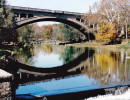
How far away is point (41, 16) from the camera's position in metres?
52.1

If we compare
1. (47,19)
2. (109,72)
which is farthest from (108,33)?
(109,72)

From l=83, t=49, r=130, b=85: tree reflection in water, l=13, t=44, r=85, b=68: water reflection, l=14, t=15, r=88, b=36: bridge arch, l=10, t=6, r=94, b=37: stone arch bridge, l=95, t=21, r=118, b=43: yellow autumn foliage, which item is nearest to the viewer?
l=83, t=49, r=130, b=85: tree reflection in water

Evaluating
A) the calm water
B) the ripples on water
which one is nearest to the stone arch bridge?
the calm water

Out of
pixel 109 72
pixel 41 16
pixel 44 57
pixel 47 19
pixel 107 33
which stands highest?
pixel 41 16

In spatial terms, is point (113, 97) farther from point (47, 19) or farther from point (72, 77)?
point (47, 19)

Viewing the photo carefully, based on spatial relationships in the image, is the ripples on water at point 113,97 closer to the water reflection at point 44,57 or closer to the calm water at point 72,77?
the calm water at point 72,77

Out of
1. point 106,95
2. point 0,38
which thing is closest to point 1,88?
point 106,95

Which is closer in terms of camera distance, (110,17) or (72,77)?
(72,77)

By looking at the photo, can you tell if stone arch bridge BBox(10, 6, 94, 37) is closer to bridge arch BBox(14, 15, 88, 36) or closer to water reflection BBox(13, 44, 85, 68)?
bridge arch BBox(14, 15, 88, 36)

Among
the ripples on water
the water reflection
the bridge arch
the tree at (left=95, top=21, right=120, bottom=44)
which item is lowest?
the water reflection

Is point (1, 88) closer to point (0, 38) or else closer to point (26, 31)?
point (0, 38)

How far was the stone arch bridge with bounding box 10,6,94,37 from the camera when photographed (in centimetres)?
4797

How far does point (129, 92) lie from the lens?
11.2 meters

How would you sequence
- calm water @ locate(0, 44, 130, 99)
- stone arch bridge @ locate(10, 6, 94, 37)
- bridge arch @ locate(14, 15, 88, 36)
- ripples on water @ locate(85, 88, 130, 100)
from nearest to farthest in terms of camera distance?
ripples on water @ locate(85, 88, 130, 100) < calm water @ locate(0, 44, 130, 99) < stone arch bridge @ locate(10, 6, 94, 37) < bridge arch @ locate(14, 15, 88, 36)
